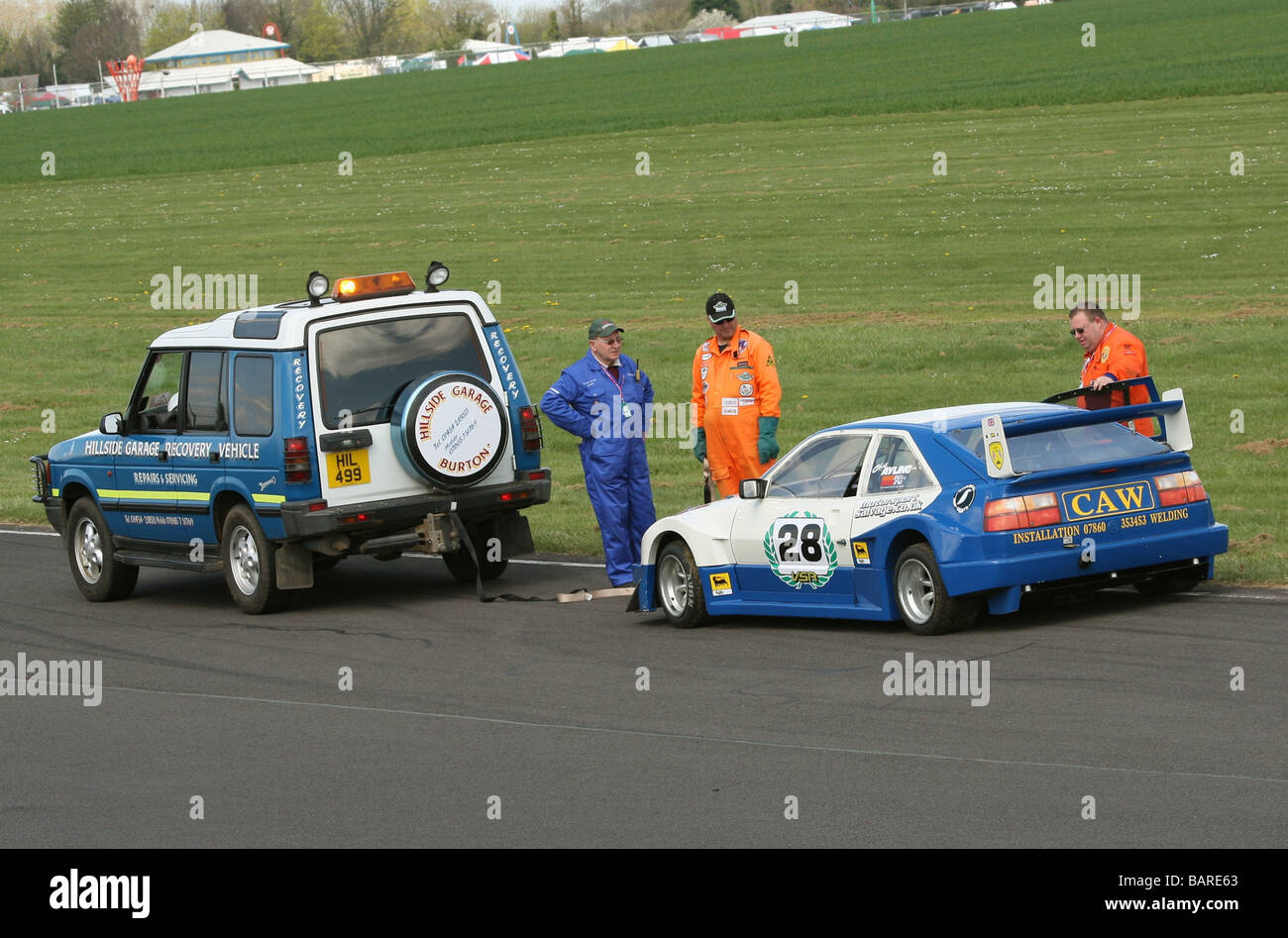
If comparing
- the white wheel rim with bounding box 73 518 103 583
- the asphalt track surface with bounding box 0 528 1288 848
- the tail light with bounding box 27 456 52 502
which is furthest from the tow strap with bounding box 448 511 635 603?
the tail light with bounding box 27 456 52 502

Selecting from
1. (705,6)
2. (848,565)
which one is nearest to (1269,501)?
(848,565)

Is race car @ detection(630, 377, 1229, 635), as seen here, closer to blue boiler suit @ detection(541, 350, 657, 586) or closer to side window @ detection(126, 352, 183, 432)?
blue boiler suit @ detection(541, 350, 657, 586)

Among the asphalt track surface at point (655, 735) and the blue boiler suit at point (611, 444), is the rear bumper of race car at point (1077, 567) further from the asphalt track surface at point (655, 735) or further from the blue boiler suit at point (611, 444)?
the blue boiler suit at point (611, 444)

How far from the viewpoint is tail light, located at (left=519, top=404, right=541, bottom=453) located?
13.5 m

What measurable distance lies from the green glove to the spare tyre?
75.5 inches

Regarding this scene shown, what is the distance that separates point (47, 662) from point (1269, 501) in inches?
375

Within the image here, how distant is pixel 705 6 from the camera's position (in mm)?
164250

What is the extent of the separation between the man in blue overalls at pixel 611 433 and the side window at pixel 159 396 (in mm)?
2969

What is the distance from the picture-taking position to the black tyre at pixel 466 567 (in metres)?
13.9

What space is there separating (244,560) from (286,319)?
1799mm

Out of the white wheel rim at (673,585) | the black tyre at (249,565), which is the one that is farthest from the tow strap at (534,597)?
the black tyre at (249,565)

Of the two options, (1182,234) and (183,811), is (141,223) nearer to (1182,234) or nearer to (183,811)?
(1182,234)

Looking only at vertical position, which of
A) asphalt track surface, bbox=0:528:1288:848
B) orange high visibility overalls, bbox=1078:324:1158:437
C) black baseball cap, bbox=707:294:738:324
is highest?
black baseball cap, bbox=707:294:738:324
